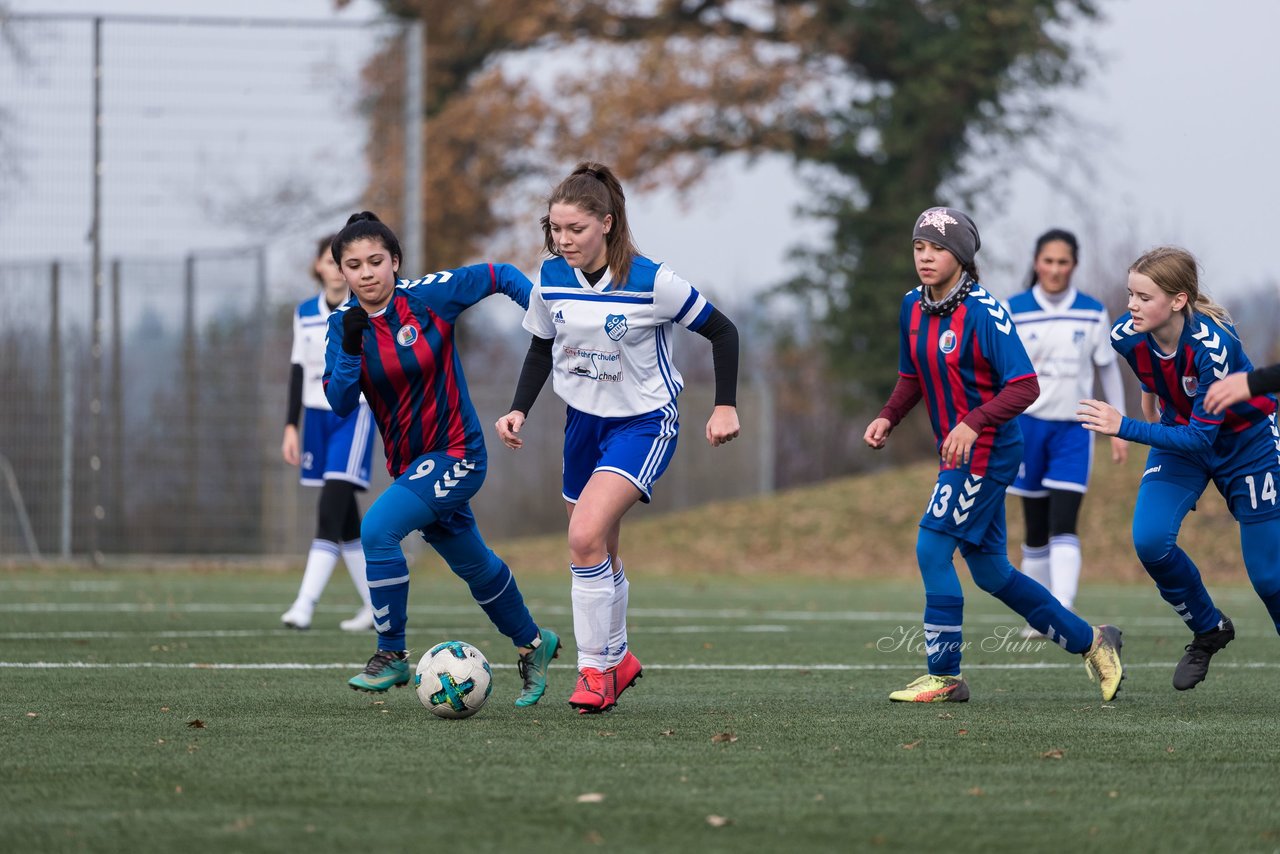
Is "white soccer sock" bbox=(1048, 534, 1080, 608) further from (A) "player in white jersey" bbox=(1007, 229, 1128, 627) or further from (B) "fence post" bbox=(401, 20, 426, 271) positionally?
(B) "fence post" bbox=(401, 20, 426, 271)

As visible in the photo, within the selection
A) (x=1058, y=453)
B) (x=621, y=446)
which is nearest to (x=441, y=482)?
(x=621, y=446)

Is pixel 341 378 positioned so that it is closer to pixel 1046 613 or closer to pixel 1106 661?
pixel 1046 613

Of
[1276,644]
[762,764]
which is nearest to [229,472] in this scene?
[1276,644]

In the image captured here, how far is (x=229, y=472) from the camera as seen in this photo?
17.1m

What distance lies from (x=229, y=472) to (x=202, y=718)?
11908mm

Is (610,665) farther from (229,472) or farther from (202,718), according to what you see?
(229,472)

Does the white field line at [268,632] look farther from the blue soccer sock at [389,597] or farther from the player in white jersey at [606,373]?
the player in white jersey at [606,373]

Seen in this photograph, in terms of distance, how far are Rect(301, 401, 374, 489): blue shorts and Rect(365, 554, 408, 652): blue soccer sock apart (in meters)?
3.53

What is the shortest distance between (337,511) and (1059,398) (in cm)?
416

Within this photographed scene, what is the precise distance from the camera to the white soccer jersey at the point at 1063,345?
30.9 feet

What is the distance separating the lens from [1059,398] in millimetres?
9422

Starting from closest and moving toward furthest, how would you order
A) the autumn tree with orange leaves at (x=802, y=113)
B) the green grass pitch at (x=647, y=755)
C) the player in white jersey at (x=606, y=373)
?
the green grass pitch at (x=647, y=755)
the player in white jersey at (x=606, y=373)
the autumn tree with orange leaves at (x=802, y=113)

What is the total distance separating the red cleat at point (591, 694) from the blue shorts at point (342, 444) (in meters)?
4.18

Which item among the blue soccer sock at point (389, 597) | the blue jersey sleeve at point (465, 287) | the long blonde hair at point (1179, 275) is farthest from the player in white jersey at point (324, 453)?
the long blonde hair at point (1179, 275)
